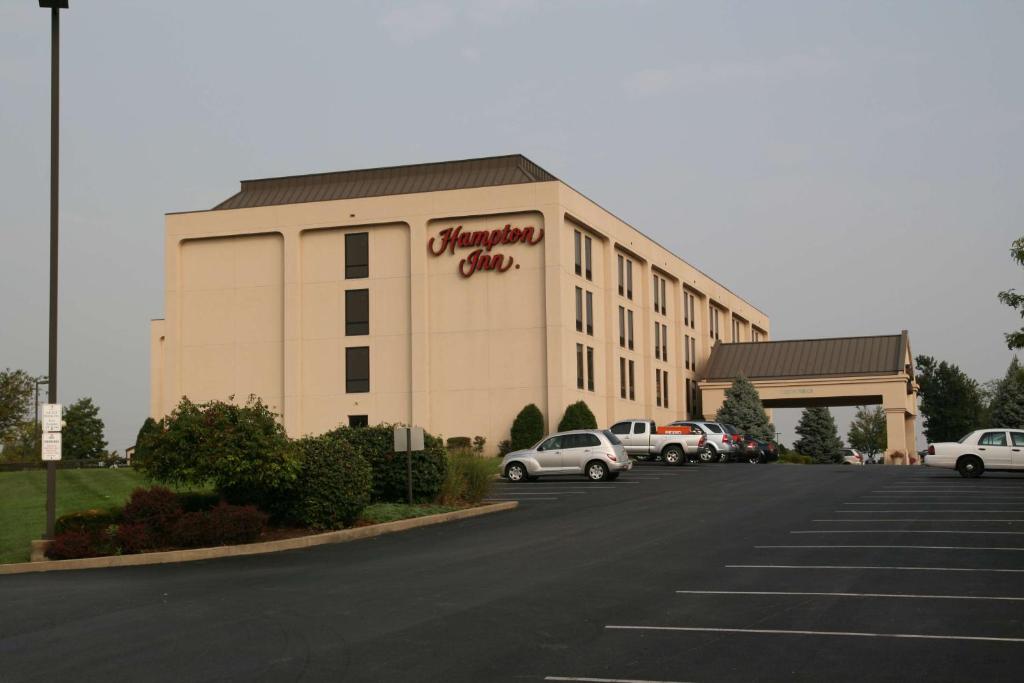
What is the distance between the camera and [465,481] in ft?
92.8

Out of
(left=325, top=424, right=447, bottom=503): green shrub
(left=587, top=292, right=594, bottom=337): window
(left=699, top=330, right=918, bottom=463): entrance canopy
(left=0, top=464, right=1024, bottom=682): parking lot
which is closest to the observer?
(left=0, top=464, right=1024, bottom=682): parking lot

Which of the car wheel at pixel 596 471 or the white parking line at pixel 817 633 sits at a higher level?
the car wheel at pixel 596 471

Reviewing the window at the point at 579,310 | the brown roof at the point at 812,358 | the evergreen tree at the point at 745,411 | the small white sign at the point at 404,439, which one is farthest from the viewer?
the brown roof at the point at 812,358

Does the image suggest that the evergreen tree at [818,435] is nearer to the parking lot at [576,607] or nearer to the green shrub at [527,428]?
the green shrub at [527,428]

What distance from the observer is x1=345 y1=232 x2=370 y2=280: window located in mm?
57094

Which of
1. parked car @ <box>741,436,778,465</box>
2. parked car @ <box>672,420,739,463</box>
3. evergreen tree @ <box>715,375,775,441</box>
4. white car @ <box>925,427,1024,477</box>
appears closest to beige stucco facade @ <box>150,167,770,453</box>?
parked car @ <box>672,420,739,463</box>

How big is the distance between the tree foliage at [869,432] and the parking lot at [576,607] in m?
130

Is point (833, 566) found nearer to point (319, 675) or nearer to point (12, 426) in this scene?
point (319, 675)

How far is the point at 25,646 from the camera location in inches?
446

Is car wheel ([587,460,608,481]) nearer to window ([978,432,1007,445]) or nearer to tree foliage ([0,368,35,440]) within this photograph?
window ([978,432,1007,445])

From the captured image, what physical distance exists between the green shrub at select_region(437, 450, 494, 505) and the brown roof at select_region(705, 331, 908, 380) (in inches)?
1843

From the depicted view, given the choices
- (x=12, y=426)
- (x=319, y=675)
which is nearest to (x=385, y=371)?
(x=12, y=426)

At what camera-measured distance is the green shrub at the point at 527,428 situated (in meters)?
52.0

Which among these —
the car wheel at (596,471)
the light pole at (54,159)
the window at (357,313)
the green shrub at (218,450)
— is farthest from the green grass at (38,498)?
the window at (357,313)
